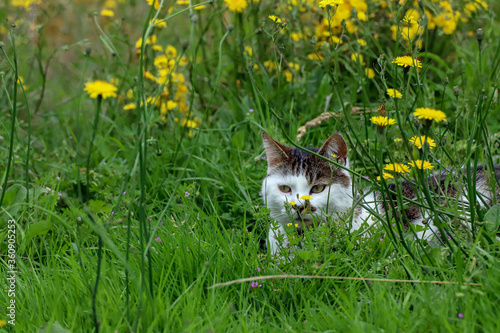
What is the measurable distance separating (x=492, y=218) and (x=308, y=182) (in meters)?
0.88

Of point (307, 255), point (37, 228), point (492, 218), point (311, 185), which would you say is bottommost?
point (37, 228)

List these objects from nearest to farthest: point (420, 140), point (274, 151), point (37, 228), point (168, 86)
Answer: point (420, 140) < point (37, 228) < point (274, 151) < point (168, 86)

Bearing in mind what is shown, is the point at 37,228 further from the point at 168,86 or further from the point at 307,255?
the point at 168,86

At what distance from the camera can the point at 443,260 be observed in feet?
5.60

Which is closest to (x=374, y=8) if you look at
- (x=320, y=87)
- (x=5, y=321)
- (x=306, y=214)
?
(x=320, y=87)

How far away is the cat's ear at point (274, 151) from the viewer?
8.09 feet

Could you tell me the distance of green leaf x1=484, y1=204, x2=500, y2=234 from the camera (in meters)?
1.74

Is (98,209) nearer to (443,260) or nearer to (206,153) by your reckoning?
(206,153)

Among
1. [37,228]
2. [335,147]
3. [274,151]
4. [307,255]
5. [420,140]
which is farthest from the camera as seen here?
[274,151]

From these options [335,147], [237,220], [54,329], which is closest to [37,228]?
[54,329]

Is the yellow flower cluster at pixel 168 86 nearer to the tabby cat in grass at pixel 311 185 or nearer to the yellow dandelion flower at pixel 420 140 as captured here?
the tabby cat in grass at pixel 311 185

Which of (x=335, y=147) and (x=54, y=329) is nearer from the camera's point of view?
(x=54, y=329)

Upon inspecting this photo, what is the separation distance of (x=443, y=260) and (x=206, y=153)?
1.68 meters

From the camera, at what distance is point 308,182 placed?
94.3 inches
